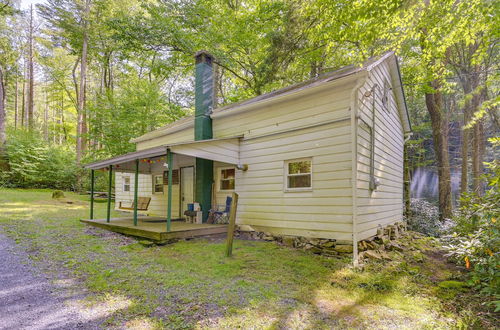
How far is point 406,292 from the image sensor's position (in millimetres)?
4238

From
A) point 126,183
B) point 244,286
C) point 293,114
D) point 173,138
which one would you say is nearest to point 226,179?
point 293,114

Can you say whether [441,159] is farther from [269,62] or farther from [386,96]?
[269,62]

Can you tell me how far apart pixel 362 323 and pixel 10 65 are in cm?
2995

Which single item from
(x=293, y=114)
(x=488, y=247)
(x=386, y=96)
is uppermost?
(x=386, y=96)

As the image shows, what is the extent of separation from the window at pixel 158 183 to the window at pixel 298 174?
248 inches

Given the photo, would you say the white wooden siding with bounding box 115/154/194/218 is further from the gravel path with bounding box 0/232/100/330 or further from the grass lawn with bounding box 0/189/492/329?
the gravel path with bounding box 0/232/100/330

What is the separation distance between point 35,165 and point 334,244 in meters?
19.6

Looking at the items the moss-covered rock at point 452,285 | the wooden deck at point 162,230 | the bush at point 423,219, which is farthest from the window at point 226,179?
the bush at point 423,219

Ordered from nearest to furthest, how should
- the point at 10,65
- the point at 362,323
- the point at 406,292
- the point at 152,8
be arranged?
the point at 362,323
the point at 406,292
the point at 152,8
the point at 10,65

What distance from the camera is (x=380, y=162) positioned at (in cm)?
767

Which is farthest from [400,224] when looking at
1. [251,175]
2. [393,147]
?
[251,175]

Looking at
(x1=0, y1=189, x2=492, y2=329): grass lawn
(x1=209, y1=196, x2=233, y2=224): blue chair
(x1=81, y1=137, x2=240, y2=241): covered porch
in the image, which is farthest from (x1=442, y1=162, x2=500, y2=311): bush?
(x1=209, y1=196, x2=233, y2=224): blue chair

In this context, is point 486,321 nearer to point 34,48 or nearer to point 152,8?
point 152,8

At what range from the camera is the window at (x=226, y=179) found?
28.3ft
